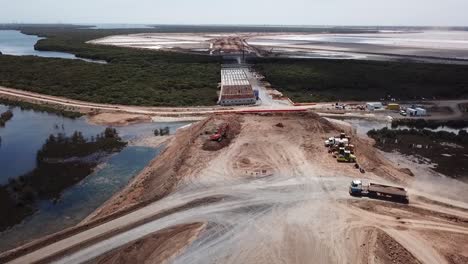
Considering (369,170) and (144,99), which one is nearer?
(369,170)

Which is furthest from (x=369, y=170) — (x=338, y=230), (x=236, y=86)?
(x=236, y=86)

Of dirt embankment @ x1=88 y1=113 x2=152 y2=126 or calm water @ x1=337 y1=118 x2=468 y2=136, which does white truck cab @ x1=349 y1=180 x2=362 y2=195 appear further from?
dirt embankment @ x1=88 y1=113 x2=152 y2=126

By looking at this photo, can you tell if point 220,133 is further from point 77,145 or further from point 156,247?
point 156,247

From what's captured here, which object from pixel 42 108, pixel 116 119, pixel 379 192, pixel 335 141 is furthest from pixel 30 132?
pixel 379 192

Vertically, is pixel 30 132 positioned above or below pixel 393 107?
below

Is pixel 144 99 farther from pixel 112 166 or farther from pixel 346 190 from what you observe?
pixel 346 190
